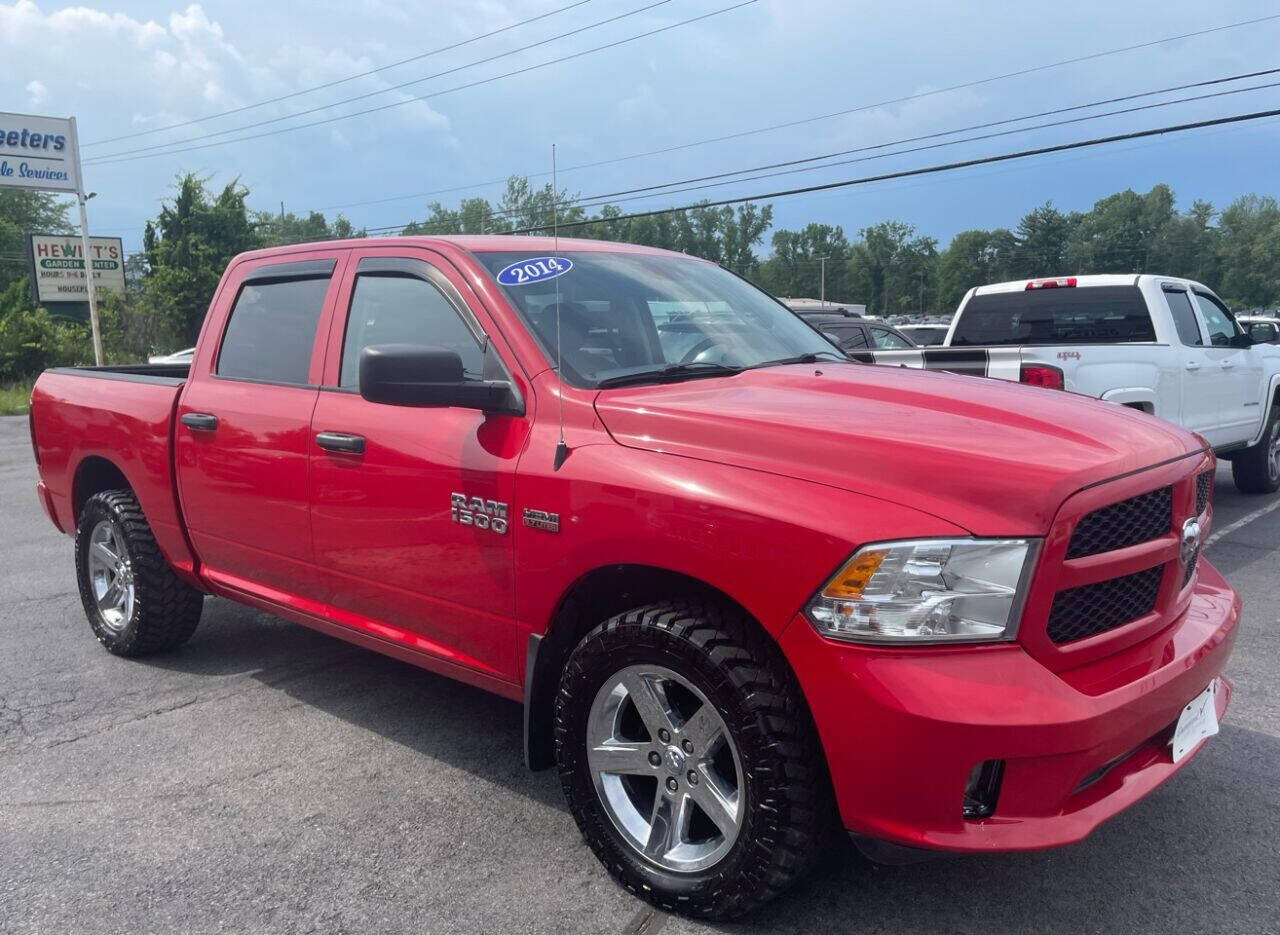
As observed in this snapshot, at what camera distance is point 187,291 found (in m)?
35.5

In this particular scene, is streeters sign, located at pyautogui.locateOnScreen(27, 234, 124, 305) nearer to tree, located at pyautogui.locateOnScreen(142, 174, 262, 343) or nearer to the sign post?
tree, located at pyautogui.locateOnScreen(142, 174, 262, 343)

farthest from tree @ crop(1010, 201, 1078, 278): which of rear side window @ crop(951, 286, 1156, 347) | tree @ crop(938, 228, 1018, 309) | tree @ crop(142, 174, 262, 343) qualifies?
rear side window @ crop(951, 286, 1156, 347)

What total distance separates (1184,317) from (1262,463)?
6.83ft

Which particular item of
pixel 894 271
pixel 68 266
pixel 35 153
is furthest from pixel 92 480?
pixel 894 271

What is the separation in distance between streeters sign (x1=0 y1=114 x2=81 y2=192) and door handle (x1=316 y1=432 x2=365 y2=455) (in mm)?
30160

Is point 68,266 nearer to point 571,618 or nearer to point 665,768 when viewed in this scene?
point 571,618

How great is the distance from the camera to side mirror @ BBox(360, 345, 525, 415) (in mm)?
2934

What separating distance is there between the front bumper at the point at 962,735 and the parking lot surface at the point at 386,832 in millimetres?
543

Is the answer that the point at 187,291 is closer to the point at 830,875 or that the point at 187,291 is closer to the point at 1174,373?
the point at 1174,373

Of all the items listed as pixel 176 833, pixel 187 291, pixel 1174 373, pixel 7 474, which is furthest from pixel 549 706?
pixel 187 291

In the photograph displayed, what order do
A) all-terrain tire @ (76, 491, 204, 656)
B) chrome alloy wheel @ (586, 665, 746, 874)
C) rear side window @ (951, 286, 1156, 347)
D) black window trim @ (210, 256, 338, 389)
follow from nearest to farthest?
1. chrome alloy wheel @ (586, 665, 746, 874)
2. black window trim @ (210, 256, 338, 389)
3. all-terrain tire @ (76, 491, 204, 656)
4. rear side window @ (951, 286, 1156, 347)

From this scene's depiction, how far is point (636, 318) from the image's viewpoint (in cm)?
359

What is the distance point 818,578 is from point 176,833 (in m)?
2.32

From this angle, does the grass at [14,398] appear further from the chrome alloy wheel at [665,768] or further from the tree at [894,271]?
the tree at [894,271]
